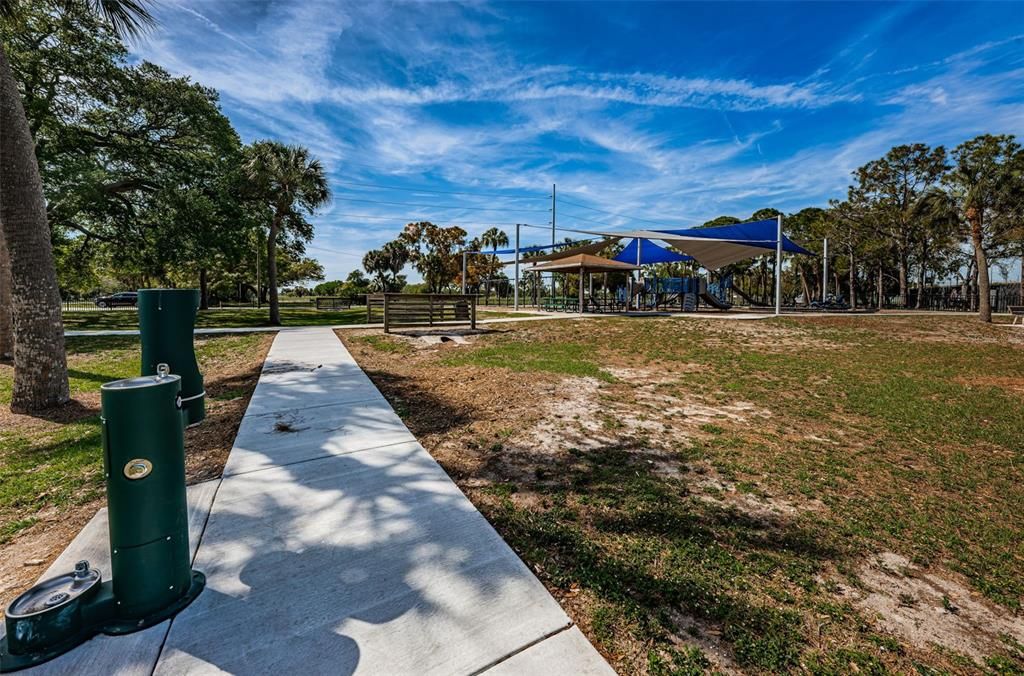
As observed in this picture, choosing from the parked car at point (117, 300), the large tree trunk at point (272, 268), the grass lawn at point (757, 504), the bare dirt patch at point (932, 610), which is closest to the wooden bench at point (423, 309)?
the grass lawn at point (757, 504)

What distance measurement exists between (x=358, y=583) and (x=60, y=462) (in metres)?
3.47

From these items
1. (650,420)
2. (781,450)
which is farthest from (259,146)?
(781,450)

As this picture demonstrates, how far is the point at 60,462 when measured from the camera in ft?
12.3

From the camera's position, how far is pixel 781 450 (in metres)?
4.16

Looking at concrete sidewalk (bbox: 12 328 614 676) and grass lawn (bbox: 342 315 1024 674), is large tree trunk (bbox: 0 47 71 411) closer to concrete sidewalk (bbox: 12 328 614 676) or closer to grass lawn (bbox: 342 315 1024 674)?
concrete sidewalk (bbox: 12 328 614 676)

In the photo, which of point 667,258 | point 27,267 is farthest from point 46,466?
point 667,258

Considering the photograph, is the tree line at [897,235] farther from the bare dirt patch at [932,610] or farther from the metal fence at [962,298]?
the bare dirt patch at [932,610]

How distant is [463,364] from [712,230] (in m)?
19.5

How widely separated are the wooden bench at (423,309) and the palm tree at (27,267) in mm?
7192

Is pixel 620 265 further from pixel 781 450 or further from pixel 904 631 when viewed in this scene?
pixel 904 631

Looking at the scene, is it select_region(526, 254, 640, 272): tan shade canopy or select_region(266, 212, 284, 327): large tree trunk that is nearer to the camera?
select_region(266, 212, 284, 327): large tree trunk

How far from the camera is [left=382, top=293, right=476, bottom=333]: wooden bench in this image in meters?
12.5

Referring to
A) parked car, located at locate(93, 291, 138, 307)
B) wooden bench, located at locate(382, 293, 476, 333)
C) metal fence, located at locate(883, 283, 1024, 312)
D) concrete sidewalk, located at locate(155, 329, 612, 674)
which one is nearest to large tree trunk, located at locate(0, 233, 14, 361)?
wooden bench, located at locate(382, 293, 476, 333)

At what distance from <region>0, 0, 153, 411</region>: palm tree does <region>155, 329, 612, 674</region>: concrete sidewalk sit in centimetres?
370
